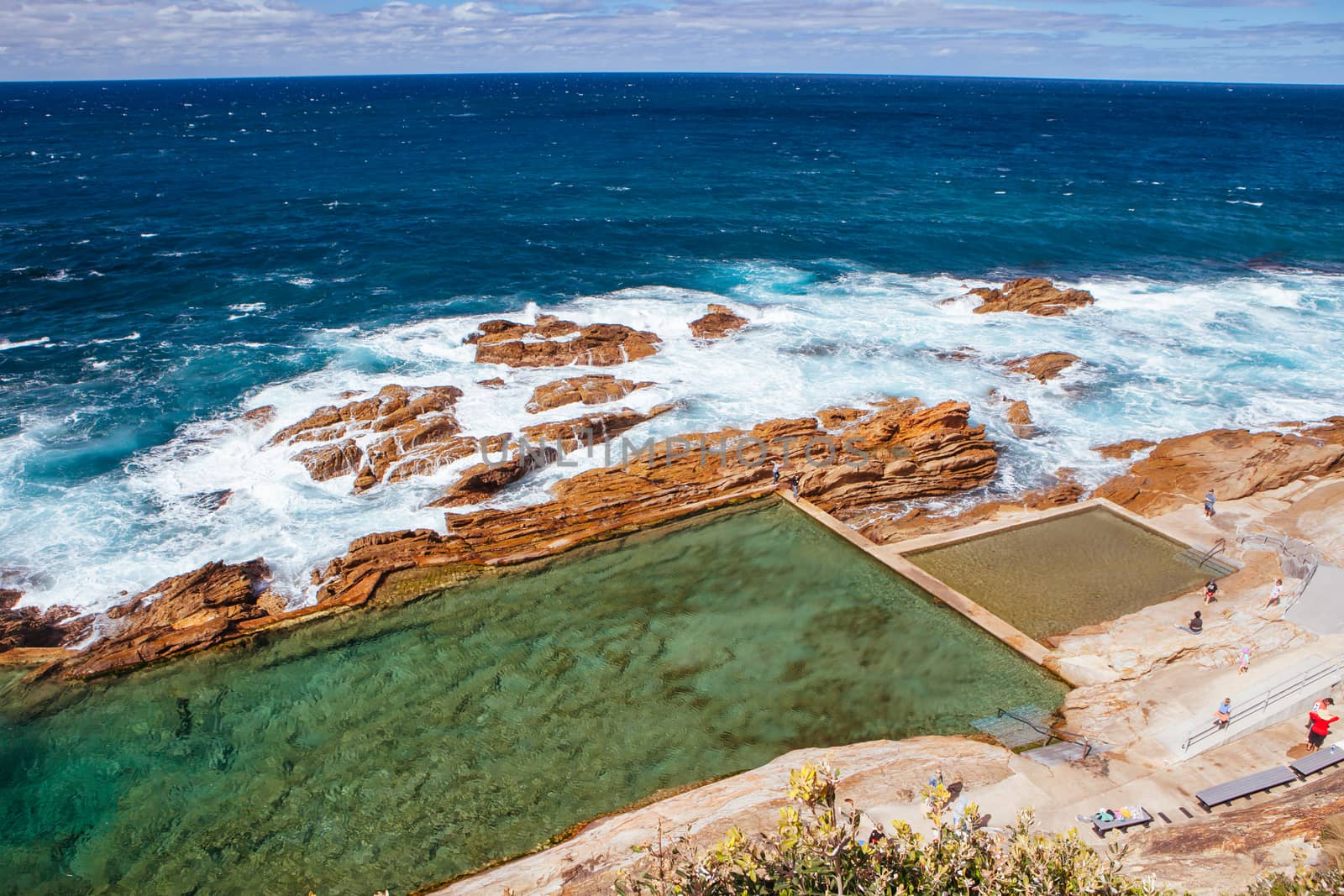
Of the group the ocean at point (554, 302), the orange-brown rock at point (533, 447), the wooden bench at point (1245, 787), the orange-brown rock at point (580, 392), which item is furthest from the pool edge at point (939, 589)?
the orange-brown rock at point (580, 392)

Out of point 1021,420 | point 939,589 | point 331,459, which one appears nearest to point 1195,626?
point 939,589

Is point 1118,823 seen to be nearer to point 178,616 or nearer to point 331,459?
point 178,616

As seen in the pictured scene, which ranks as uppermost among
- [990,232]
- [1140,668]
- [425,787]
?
[990,232]

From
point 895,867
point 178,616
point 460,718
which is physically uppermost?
point 895,867

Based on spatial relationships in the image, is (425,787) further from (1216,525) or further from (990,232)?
(990,232)

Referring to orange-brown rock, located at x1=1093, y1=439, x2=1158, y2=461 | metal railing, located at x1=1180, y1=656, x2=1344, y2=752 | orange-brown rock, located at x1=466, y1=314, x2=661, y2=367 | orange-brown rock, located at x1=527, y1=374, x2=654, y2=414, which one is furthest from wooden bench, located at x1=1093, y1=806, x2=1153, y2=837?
orange-brown rock, located at x1=466, y1=314, x2=661, y2=367

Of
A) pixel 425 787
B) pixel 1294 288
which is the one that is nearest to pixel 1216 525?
pixel 425 787

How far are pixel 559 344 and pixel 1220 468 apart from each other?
109 feet

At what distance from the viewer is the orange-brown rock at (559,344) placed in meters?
46.7

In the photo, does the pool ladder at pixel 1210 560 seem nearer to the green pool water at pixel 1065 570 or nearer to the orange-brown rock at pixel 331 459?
the green pool water at pixel 1065 570

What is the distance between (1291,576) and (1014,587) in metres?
8.80

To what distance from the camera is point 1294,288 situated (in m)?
60.5

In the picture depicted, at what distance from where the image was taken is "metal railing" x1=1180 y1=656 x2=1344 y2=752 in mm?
21000

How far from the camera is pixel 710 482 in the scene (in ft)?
115
